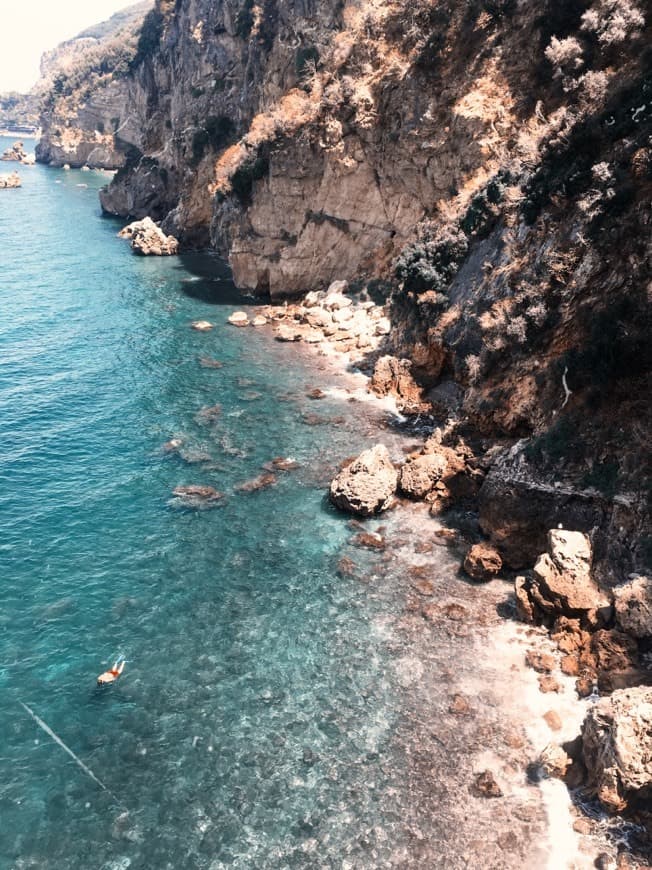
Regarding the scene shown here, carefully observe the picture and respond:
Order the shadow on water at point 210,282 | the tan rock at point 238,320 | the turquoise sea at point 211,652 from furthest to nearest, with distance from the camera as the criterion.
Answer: the shadow on water at point 210,282 → the tan rock at point 238,320 → the turquoise sea at point 211,652

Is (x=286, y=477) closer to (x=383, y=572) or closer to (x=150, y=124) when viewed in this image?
(x=383, y=572)

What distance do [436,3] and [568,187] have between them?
28612mm

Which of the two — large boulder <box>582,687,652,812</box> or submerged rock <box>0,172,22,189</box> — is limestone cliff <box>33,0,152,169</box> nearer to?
submerged rock <box>0,172,22,189</box>

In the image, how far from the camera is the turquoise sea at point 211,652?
17656 mm

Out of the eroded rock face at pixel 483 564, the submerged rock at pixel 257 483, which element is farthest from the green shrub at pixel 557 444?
the submerged rock at pixel 257 483

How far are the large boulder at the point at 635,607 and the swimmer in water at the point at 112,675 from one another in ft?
62.0

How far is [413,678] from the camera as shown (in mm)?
22266

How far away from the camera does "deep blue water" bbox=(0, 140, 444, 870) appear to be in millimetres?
17781

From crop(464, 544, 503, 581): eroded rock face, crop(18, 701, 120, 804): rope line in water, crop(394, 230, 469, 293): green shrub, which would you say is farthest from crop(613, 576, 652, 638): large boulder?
crop(394, 230, 469, 293): green shrub

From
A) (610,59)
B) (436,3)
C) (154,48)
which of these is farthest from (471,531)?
(154,48)

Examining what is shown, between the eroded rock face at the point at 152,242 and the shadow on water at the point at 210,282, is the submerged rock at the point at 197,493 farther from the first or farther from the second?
the eroded rock face at the point at 152,242

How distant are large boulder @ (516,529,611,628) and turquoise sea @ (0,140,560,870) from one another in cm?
341

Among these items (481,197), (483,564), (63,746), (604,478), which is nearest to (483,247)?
(481,197)

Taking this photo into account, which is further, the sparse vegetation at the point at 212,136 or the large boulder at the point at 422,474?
the sparse vegetation at the point at 212,136
